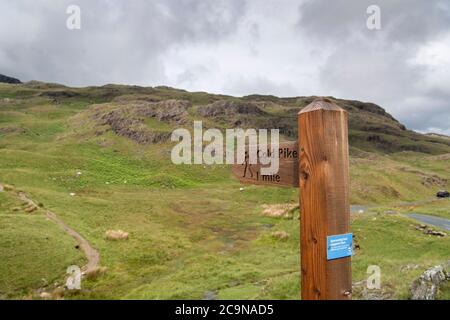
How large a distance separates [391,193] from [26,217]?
53.4 meters

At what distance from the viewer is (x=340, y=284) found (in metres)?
4.50

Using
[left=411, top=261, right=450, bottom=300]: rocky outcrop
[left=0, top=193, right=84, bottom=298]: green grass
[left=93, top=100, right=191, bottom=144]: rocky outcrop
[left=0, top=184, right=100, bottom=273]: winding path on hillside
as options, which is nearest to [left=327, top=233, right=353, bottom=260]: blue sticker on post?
[left=411, top=261, right=450, bottom=300]: rocky outcrop

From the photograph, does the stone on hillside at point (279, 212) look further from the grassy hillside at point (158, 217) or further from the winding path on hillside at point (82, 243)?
the winding path on hillside at point (82, 243)

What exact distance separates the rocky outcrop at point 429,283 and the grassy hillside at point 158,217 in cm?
49

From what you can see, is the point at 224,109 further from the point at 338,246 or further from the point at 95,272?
the point at 338,246

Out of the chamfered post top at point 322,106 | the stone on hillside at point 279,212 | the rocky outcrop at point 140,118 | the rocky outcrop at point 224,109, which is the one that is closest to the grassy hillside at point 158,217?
the rocky outcrop at point 140,118

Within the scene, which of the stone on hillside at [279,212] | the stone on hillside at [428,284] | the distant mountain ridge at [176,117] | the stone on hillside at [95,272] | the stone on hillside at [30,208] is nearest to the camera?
the stone on hillside at [428,284]

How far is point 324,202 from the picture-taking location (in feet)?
14.6

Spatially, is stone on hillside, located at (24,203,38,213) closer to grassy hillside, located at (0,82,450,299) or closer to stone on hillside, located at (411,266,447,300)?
grassy hillside, located at (0,82,450,299)

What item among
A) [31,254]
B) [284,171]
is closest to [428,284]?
[284,171]

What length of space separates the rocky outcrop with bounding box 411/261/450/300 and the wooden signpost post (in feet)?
29.5

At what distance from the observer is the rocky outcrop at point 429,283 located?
12102 mm
